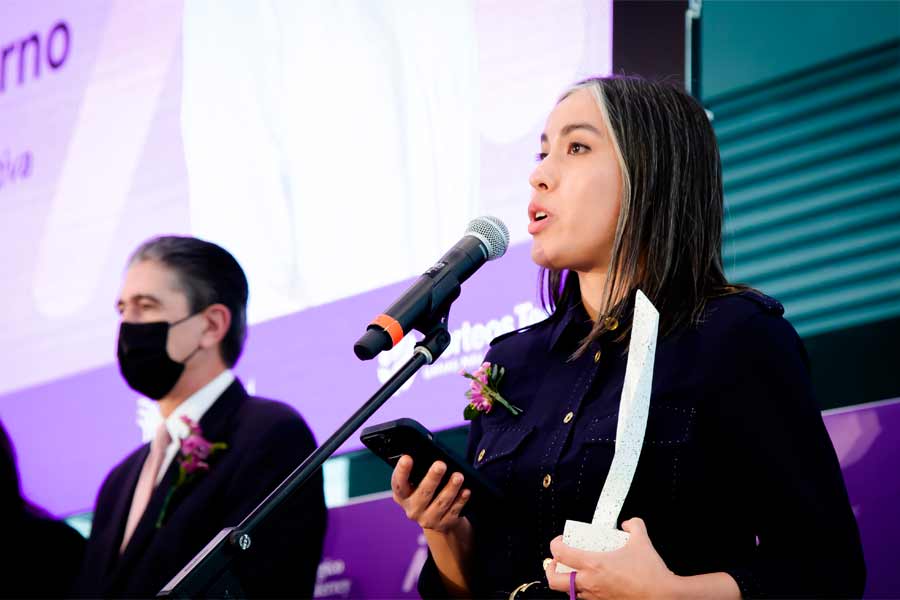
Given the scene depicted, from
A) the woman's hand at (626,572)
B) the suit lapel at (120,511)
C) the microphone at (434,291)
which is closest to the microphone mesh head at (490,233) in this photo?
the microphone at (434,291)

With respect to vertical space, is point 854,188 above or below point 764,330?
above

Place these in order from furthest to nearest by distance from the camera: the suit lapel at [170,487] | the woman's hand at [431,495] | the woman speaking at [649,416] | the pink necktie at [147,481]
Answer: the pink necktie at [147,481] < the suit lapel at [170,487] < the woman's hand at [431,495] < the woman speaking at [649,416]

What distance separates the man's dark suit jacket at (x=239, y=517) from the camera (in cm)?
304

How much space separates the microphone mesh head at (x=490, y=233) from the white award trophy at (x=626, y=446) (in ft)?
1.01

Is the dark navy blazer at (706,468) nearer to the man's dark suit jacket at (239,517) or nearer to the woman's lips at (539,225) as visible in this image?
the woman's lips at (539,225)

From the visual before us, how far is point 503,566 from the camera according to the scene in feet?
6.91

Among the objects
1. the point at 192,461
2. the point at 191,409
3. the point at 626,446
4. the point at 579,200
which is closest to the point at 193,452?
the point at 192,461

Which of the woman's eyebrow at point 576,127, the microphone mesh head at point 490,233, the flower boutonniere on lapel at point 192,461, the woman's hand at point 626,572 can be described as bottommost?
the flower boutonniere on lapel at point 192,461

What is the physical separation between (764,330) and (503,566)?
0.60 metres

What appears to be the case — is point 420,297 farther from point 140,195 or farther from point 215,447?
point 140,195

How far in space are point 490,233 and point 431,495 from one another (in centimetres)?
44

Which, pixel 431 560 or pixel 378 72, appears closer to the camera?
pixel 431 560

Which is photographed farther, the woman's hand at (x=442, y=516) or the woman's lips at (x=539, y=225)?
the woman's lips at (x=539, y=225)

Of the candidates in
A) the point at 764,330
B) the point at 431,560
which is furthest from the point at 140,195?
the point at 764,330
